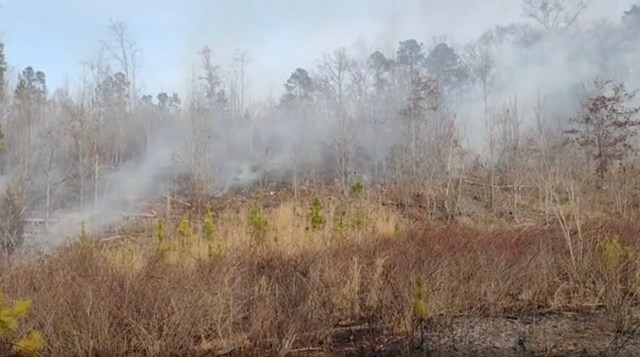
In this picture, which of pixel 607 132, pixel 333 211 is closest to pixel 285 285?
pixel 333 211

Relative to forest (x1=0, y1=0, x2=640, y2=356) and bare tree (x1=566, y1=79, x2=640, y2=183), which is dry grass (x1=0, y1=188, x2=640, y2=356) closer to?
forest (x1=0, y1=0, x2=640, y2=356)

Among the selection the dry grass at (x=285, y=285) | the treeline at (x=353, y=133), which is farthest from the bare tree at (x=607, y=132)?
the dry grass at (x=285, y=285)

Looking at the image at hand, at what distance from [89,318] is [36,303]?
644mm

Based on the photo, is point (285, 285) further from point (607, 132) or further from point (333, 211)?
point (607, 132)

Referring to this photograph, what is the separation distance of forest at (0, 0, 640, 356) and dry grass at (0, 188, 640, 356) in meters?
0.03

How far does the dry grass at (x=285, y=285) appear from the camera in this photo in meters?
5.49

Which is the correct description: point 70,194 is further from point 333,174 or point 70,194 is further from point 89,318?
point 89,318

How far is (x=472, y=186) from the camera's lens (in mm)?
20859

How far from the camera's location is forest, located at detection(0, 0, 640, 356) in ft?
18.9

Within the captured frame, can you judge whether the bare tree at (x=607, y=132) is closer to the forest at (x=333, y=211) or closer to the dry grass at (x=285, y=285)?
the forest at (x=333, y=211)

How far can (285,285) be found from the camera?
21.4 ft

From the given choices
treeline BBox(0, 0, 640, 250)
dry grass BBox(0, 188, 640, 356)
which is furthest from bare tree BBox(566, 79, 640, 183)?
dry grass BBox(0, 188, 640, 356)

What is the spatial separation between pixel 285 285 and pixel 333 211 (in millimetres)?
4924

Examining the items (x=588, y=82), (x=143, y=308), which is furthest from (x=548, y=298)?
(x=588, y=82)
